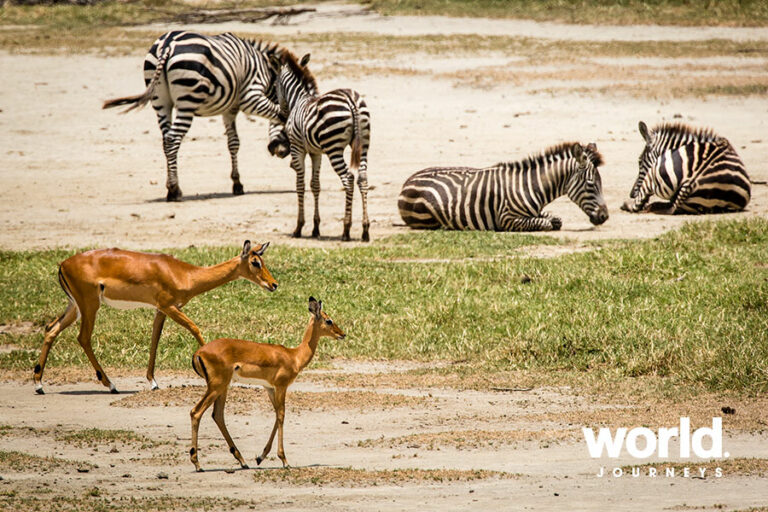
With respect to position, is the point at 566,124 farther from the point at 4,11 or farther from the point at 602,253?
the point at 4,11

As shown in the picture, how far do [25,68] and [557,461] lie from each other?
24.3m

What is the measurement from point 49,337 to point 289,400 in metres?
1.90

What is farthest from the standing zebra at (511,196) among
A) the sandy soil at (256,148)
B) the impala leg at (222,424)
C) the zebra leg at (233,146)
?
the impala leg at (222,424)

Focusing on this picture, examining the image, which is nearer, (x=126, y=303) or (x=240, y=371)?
(x=240, y=371)

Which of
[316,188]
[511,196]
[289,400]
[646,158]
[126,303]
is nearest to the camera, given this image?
[289,400]

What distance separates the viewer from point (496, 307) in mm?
11383

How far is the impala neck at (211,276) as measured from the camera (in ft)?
29.7

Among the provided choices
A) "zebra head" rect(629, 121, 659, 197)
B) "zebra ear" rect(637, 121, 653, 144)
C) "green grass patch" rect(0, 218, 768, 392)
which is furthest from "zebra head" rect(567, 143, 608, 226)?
"green grass patch" rect(0, 218, 768, 392)

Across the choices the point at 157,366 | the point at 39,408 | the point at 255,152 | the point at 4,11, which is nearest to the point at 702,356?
the point at 157,366

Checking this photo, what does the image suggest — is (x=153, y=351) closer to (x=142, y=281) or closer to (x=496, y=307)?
(x=142, y=281)

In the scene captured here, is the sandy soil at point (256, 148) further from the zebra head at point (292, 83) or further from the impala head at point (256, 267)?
the impala head at point (256, 267)

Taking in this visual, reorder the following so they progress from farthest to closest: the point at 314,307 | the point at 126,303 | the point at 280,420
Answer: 1. the point at 126,303
2. the point at 314,307
3. the point at 280,420

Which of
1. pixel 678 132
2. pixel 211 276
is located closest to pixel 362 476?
pixel 211 276

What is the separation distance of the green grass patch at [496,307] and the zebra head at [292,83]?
3.20m
